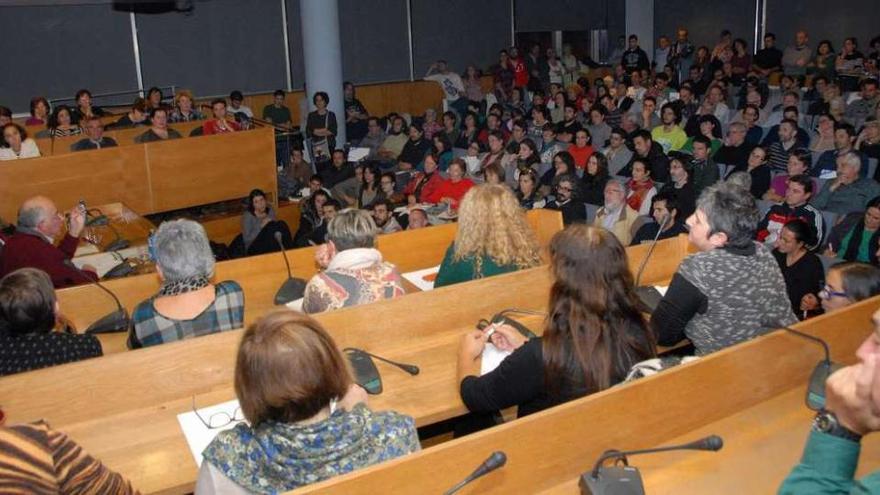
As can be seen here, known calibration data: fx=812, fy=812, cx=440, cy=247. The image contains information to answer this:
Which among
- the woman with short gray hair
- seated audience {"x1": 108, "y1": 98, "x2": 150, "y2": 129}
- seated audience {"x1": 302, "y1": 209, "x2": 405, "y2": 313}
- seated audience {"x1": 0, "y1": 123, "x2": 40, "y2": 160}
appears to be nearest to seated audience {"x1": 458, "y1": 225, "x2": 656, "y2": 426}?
seated audience {"x1": 302, "y1": 209, "x2": 405, "y2": 313}

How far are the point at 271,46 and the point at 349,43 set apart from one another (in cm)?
135

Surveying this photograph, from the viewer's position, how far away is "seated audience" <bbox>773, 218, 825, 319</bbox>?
4398 millimetres

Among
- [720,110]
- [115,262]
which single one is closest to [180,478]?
[115,262]

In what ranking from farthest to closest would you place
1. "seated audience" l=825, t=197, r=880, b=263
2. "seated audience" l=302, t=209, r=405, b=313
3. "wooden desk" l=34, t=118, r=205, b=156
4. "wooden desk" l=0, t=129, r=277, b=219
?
"wooden desk" l=34, t=118, r=205, b=156, "wooden desk" l=0, t=129, r=277, b=219, "seated audience" l=825, t=197, r=880, b=263, "seated audience" l=302, t=209, r=405, b=313

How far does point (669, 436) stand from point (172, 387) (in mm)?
1704

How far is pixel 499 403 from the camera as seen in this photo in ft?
7.82

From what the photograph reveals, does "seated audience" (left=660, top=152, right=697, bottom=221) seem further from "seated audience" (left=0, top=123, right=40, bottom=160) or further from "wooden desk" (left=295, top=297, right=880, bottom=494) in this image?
"seated audience" (left=0, top=123, right=40, bottom=160)

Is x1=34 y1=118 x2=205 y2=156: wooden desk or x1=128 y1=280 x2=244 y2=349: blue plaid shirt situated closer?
x1=128 y1=280 x2=244 y2=349: blue plaid shirt

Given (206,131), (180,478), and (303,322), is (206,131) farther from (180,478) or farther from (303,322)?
(303,322)

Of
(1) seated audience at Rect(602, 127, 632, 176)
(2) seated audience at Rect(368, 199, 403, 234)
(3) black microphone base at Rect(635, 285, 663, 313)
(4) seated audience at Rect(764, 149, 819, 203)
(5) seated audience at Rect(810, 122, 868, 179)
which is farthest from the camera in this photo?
(1) seated audience at Rect(602, 127, 632, 176)

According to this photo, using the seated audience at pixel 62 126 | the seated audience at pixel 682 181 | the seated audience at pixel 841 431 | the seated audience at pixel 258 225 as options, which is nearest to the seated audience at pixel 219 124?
the seated audience at pixel 62 126

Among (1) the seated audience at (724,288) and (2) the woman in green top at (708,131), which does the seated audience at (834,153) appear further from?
(1) the seated audience at (724,288)

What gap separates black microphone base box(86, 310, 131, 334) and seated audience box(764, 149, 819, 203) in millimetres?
4587

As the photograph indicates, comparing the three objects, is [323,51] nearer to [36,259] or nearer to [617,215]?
[617,215]
